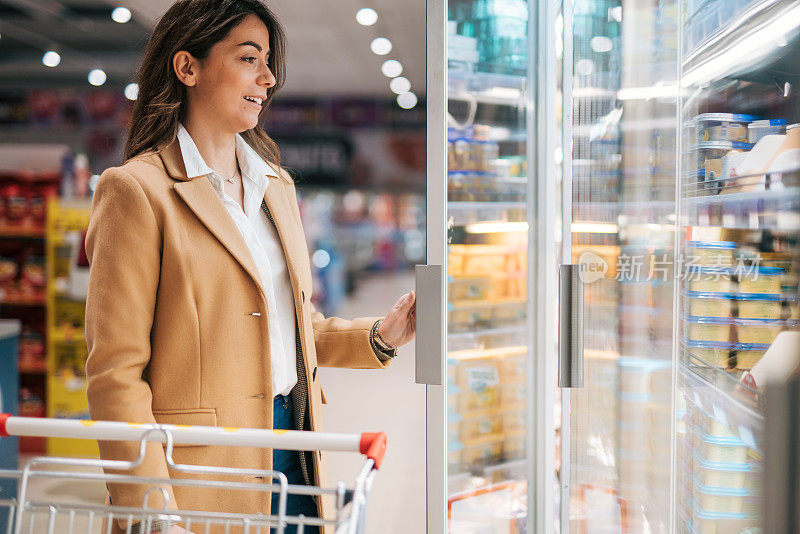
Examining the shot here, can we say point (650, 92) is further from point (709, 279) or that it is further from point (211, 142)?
point (211, 142)

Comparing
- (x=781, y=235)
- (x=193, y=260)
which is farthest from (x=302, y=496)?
(x=781, y=235)

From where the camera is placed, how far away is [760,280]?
1.25m

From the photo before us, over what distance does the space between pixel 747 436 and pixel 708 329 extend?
24 cm

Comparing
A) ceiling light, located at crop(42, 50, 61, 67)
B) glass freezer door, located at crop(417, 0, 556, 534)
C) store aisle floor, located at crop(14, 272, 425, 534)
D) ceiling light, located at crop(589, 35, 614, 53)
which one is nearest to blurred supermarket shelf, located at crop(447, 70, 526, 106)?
glass freezer door, located at crop(417, 0, 556, 534)

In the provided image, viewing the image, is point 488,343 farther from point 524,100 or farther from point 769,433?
point 769,433

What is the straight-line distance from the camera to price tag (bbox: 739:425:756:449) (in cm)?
129

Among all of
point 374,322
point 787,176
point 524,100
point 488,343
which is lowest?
point 488,343

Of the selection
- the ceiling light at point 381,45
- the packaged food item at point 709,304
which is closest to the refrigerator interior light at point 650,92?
the packaged food item at point 709,304

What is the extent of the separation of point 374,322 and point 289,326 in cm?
28

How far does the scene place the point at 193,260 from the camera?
4.67 feet

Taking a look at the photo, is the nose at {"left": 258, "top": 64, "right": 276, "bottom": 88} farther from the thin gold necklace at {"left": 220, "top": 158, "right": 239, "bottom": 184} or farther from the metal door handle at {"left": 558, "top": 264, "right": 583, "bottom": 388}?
the metal door handle at {"left": 558, "top": 264, "right": 583, "bottom": 388}

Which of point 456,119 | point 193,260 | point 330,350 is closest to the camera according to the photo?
point 193,260

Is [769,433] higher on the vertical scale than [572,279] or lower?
lower

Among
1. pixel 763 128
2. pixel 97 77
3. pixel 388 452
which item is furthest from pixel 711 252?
pixel 97 77
